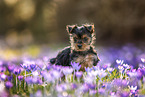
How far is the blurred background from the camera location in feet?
32.6

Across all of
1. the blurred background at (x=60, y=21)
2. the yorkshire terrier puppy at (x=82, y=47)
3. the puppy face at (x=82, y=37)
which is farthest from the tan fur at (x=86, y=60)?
the blurred background at (x=60, y=21)

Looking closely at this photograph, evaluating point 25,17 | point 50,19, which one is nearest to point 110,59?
point 50,19

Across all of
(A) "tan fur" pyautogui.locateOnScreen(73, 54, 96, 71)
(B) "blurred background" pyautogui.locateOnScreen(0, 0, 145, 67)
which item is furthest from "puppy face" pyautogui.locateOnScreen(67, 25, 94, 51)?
(B) "blurred background" pyautogui.locateOnScreen(0, 0, 145, 67)

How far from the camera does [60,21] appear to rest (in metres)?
13.0

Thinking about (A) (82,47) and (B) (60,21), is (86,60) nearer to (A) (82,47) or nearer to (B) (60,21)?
(A) (82,47)

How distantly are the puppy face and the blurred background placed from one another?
289 centimetres

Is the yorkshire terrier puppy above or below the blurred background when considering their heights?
below

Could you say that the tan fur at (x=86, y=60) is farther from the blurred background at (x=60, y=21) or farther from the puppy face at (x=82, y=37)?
the blurred background at (x=60, y=21)

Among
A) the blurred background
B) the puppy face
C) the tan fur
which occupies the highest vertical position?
the blurred background

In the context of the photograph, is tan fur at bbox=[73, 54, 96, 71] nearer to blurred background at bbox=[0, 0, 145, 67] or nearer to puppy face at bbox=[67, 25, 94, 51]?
puppy face at bbox=[67, 25, 94, 51]

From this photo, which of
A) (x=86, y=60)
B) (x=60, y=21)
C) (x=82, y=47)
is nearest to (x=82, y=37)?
(x=82, y=47)

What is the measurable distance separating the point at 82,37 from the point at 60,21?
29.7 ft

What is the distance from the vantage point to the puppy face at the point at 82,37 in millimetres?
4119

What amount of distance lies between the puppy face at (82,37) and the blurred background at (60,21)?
2895 mm
